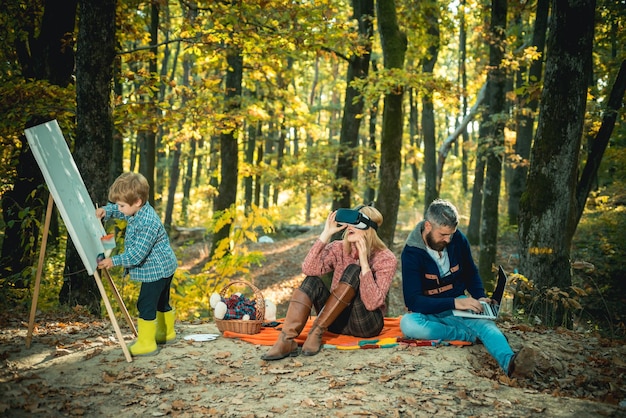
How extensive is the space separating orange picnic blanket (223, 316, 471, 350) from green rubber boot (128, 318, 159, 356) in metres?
1.01

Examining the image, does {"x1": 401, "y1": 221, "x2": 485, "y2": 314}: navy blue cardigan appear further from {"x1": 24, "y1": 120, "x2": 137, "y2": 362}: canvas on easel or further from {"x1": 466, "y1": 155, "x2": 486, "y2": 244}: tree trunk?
{"x1": 466, "y1": 155, "x2": 486, "y2": 244}: tree trunk

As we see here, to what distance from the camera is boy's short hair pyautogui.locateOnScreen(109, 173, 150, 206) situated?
4816 millimetres

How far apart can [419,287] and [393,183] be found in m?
5.28

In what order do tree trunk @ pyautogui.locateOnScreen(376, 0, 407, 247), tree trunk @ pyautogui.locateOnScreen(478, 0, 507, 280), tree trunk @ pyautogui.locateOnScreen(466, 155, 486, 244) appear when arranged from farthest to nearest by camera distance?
tree trunk @ pyautogui.locateOnScreen(466, 155, 486, 244), tree trunk @ pyautogui.locateOnScreen(478, 0, 507, 280), tree trunk @ pyautogui.locateOnScreen(376, 0, 407, 247)

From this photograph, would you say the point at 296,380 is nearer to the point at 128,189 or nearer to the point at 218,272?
the point at 128,189

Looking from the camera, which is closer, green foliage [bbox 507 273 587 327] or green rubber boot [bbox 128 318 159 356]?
green rubber boot [bbox 128 318 159 356]

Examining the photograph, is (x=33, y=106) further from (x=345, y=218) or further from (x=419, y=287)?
(x=419, y=287)

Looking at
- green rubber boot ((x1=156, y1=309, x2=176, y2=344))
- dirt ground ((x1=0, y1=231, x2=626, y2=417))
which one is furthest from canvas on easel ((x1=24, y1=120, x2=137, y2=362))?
green rubber boot ((x1=156, y1=309, x2=176, y2=344))

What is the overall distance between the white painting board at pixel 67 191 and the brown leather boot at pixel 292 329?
1.92 m

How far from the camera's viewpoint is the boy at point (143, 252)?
4.82 m

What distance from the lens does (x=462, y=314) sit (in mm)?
4844

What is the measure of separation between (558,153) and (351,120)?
6.79m

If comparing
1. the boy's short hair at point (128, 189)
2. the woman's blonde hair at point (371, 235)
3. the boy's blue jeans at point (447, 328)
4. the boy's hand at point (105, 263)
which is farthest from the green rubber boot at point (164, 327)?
the boy's blue jeans at point (447, 328)

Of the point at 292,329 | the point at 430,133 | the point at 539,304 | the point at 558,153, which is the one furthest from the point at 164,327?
the point at 430,133
